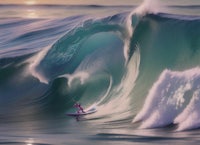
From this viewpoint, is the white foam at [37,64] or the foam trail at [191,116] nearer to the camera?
the foam trail at [191,116]

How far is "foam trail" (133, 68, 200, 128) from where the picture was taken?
30.0 feet

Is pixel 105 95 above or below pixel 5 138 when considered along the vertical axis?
above

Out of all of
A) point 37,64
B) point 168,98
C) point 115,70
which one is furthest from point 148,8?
point 168,98

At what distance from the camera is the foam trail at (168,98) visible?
30.0ft

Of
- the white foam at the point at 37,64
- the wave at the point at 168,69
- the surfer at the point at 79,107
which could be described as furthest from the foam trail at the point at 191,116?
the white foam at the point at 37,64

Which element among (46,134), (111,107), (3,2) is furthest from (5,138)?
(3,2)

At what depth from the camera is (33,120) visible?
412 inches

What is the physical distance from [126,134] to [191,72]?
2.17 m

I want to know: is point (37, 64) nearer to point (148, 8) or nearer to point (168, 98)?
point (148, 8)

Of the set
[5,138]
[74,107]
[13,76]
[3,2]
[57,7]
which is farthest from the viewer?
[3,2]

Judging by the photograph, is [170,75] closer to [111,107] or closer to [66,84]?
[111,107]

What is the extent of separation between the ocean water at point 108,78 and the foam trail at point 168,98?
2 centimetres

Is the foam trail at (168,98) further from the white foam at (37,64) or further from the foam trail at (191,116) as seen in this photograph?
the white foam at (37,64)

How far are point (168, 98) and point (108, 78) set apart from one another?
7.47 ft
